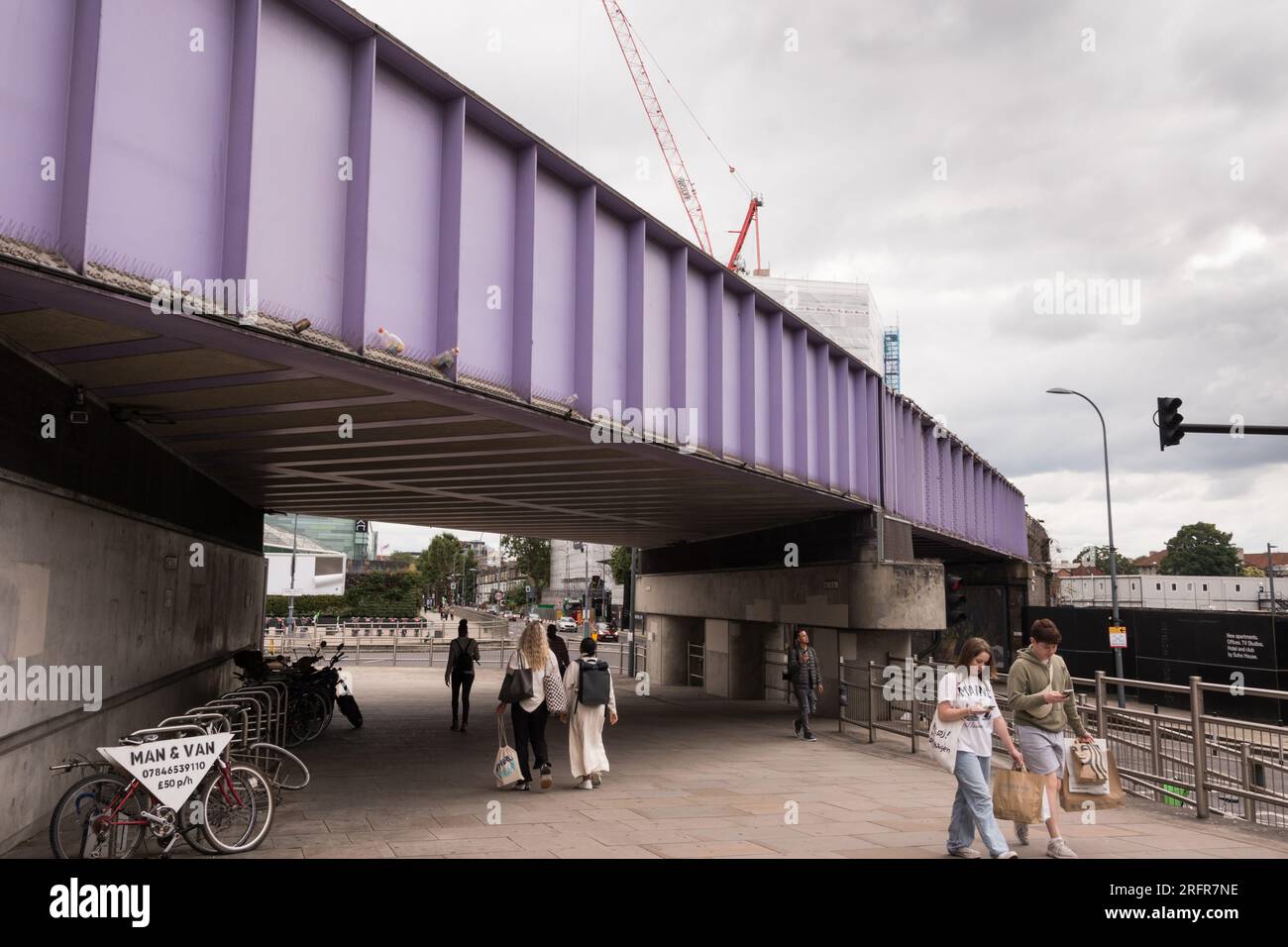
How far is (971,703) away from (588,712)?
4.71 m

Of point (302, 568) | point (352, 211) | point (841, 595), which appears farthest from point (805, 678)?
point (302, 568)

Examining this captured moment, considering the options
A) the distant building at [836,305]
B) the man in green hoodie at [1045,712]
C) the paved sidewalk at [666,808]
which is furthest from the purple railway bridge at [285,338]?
the distant building at [836,305]

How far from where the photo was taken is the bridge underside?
668cm

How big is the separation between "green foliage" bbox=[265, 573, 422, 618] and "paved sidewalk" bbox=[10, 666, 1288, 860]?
51352 mm

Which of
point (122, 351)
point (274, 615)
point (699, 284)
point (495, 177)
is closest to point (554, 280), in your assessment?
point (495, 177)

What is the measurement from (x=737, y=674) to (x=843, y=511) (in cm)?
721

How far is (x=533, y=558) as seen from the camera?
108125 mm

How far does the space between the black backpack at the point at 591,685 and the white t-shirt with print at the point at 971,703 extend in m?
4.24

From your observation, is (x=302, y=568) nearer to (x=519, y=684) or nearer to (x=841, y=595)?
(x=841, y=595)

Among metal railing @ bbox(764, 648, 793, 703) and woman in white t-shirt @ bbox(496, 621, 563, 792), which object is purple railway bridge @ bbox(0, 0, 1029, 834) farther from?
metal railing @ bbox(764, 648, 793, 703)

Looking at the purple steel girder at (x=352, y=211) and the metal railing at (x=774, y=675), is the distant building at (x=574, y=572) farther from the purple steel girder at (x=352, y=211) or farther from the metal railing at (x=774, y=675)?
the purple steel girder at (x=352, y=211)

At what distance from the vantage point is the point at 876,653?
686 inches

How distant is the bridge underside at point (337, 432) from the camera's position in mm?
6676

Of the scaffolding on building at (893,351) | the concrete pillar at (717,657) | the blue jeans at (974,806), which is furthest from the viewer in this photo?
the scaffolding on building at (893,351)
